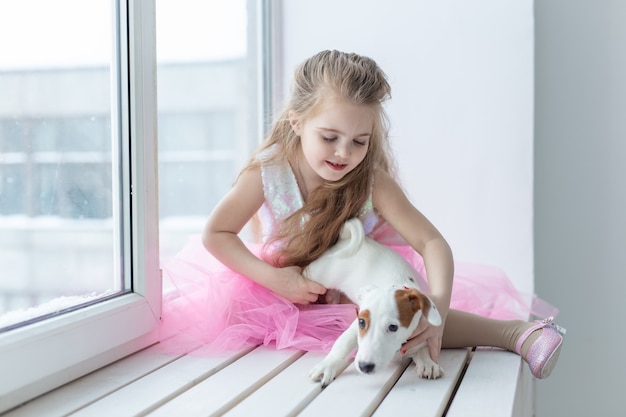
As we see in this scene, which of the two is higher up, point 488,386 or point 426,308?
point 426,308

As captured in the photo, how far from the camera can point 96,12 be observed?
118cm

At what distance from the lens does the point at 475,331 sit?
3.96ft

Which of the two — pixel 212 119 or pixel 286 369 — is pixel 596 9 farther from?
pixel 286 369

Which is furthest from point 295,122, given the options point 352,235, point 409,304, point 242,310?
point 409,304

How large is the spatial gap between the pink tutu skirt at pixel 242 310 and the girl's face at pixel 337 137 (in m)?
0.24

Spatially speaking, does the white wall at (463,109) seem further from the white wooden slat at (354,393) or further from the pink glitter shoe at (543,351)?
the white wooden slat at (354,393)

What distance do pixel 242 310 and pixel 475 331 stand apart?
15.8 inches

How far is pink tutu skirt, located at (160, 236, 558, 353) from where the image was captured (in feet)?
4.00

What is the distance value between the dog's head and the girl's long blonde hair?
304 mm

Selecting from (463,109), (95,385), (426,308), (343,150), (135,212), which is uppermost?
(463,109)

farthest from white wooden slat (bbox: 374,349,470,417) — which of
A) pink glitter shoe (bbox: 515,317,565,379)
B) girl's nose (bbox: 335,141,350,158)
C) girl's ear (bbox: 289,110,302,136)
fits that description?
girl's ear (bbox: 289,110,302,136)

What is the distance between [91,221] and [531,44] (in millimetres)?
1114

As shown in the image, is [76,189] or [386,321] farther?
[76,189]

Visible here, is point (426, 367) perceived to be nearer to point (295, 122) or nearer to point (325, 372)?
point (325, 372)
